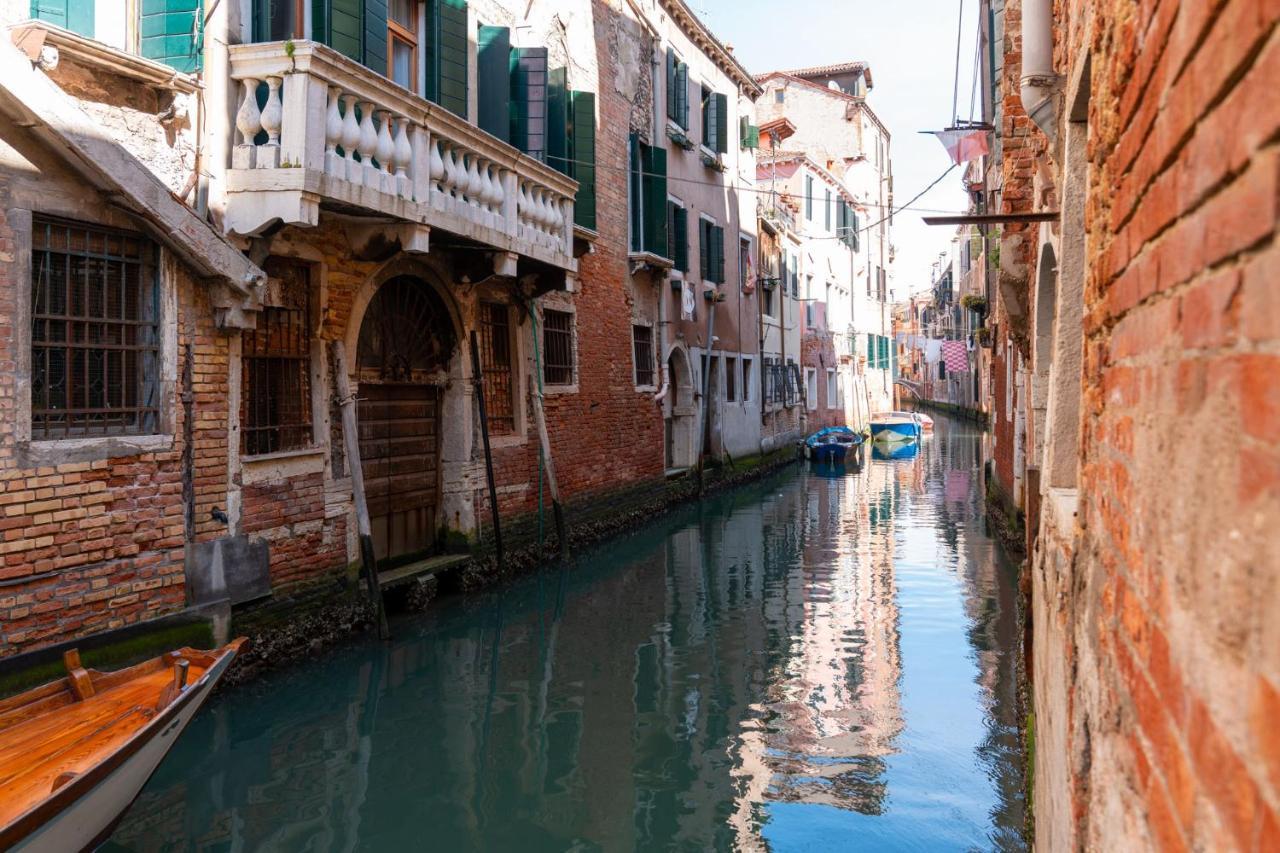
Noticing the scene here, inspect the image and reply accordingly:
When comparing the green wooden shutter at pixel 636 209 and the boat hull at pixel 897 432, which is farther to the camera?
the boat hull at pixel 897 432

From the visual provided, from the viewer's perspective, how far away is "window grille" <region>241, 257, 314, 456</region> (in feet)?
24.0

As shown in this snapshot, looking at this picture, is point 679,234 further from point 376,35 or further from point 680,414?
point 376,35

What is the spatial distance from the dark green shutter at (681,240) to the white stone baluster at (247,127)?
11025mm

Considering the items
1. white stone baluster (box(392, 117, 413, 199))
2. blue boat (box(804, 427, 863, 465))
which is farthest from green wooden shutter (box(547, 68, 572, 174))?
blue boat (box(804, 427, 863, 465))

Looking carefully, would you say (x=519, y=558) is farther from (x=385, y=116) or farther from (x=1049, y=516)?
(x=1049, y=516)

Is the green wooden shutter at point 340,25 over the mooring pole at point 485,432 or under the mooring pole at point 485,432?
over

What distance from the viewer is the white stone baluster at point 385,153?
7699mm

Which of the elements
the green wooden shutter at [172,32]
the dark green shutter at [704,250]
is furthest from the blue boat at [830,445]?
the green wooden shutter at [172,32]

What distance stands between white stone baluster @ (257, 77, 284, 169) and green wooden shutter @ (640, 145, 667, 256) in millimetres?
8846

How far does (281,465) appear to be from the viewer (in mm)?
7445

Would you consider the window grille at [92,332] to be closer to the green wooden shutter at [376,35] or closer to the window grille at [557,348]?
the green wooden shutter at [376,35]

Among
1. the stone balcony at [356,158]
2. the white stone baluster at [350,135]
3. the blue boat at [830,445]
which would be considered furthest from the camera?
the blue boat at [830,445]

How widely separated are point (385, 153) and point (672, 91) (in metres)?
10.5

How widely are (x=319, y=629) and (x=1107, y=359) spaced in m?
6.63
